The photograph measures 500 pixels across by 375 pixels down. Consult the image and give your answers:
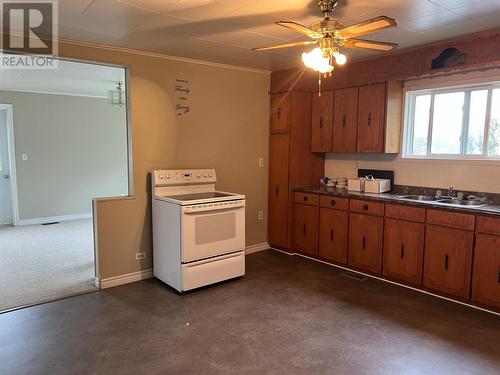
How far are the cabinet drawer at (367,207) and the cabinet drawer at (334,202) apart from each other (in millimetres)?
71

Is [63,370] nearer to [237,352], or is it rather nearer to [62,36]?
[237,352]

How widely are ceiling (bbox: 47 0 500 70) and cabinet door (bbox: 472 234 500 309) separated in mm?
1776

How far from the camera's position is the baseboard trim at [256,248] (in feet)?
16.0

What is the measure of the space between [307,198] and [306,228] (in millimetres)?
387

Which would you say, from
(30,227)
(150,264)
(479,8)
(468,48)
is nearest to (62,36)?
(150,264)

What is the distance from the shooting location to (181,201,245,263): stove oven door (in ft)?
11.2

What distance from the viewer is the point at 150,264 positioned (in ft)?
13.0

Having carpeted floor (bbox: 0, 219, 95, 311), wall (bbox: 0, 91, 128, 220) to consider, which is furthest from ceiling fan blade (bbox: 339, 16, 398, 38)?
wall (bbox: 0, 91, 128, 220)

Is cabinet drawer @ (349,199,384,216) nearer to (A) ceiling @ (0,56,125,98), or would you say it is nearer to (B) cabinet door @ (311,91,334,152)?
(B) cabinet door @ (311,91,334,152)

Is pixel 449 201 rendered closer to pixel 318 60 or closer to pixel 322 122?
pixel 322 122

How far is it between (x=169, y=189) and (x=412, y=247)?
255 cm

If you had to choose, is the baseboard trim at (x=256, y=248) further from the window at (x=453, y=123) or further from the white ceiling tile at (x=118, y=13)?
the white ceiling tile at (x=118, y=13)

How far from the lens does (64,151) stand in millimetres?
6848

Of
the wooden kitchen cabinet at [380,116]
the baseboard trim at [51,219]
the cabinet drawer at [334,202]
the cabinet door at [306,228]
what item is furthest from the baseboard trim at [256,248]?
the baseboard trim at [51,219]
